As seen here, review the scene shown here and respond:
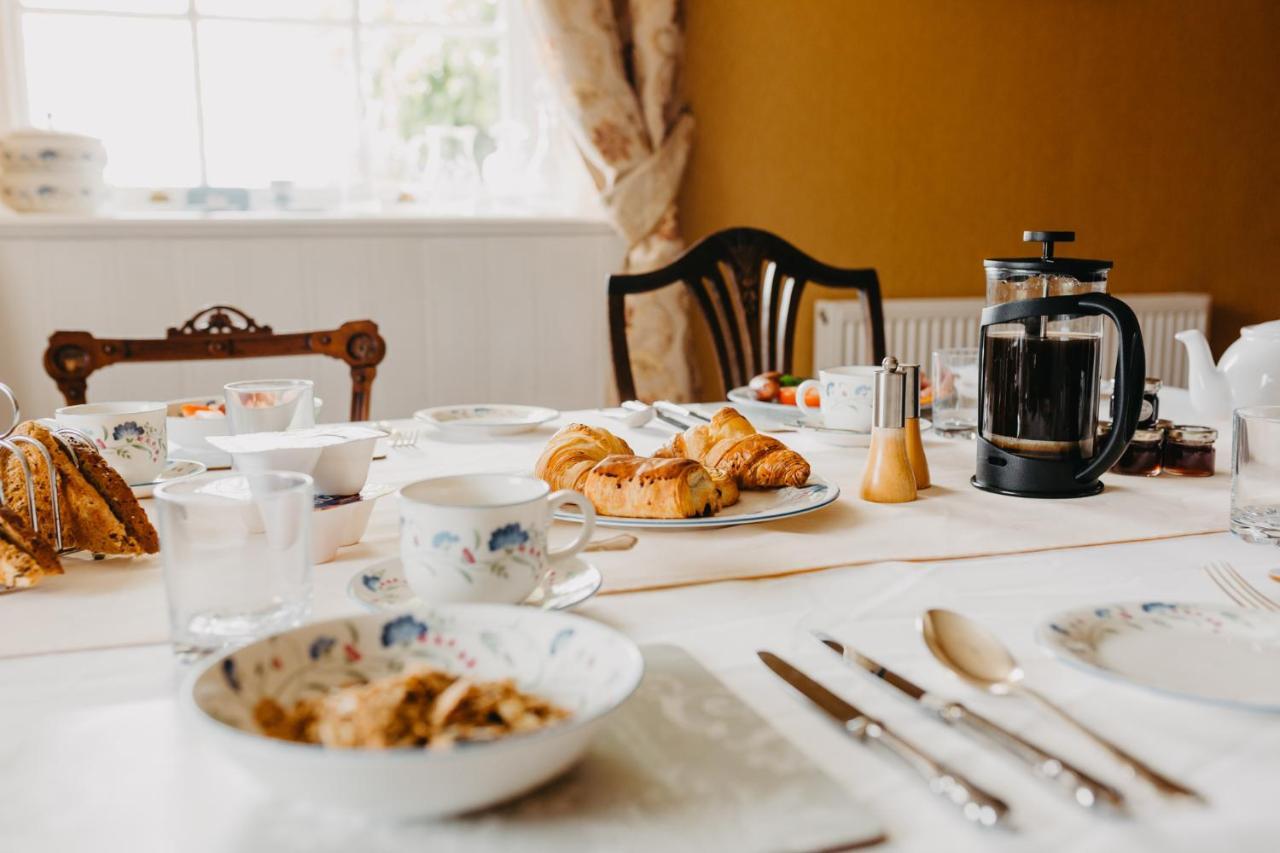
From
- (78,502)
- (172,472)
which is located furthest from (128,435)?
(78,502)

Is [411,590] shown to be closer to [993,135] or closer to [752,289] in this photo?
[752,289]

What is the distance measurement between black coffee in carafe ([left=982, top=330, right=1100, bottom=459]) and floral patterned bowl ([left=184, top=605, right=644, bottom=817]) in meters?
0.62

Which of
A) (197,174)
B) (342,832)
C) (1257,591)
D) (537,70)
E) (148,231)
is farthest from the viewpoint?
(537,70)

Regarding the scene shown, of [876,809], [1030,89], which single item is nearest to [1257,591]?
[876,809]

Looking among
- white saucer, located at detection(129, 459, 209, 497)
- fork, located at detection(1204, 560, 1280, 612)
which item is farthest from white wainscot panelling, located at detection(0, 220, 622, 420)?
fork, located at detection(1204, 560, 1280, 612)

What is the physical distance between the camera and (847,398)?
1268mm

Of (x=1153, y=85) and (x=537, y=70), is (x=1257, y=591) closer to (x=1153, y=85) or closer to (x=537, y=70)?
(x=537, y=70)

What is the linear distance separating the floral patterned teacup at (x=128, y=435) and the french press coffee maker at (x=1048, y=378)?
2.55ft

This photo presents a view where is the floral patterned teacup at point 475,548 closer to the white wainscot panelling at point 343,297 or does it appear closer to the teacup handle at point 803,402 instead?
the teacup handle at point 803,402

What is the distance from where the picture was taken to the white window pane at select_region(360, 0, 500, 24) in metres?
2.65

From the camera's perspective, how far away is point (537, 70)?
109 inches

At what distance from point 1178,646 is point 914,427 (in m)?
0.47

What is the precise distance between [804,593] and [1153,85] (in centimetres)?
325

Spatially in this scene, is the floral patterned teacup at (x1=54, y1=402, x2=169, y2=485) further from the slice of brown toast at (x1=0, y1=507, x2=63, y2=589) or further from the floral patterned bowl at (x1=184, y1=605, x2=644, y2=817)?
the floral patterned bowl at (x1=184, y1=605, x2=644, y2=817)
